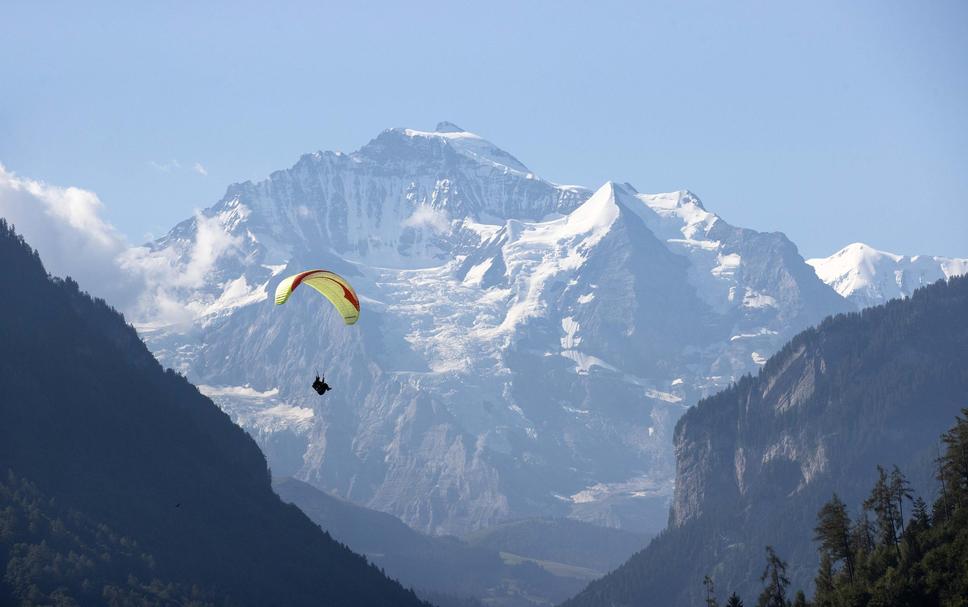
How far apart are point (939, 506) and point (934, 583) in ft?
84.7

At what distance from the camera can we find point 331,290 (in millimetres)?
170375

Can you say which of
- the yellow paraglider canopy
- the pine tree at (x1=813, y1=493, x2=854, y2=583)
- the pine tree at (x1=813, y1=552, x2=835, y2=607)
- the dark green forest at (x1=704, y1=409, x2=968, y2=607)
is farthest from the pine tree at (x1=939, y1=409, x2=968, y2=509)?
the yellow paraglider canopy

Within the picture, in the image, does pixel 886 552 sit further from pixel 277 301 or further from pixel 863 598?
pixel 277 301

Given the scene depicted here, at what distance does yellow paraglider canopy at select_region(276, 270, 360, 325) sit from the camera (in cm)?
16262

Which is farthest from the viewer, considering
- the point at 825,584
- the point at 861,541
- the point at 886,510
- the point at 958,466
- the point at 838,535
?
the point at 861,541

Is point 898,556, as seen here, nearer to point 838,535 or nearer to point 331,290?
point 838,535

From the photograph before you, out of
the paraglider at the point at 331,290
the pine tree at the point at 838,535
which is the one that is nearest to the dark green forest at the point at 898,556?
the pine tree at the point at 838,535

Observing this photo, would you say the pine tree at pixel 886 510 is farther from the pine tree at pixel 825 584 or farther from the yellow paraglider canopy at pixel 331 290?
the yellow paraglider canopy at pixel 331 290

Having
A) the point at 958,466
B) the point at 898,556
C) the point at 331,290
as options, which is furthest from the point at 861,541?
the point at 331,290

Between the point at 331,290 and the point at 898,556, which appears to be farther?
the point at 331,290

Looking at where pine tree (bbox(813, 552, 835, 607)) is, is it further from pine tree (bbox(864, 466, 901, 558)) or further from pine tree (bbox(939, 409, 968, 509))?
pine tree (bbox(939, 409, 968, 509))

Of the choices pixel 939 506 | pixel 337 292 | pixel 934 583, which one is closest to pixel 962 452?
pixel 939 506

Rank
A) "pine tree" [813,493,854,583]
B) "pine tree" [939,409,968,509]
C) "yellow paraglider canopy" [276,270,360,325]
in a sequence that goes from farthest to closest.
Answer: "pine tree" [939,409,968,509]
"pine tree" [813,493,854,583]
"yellow paraglider canopy" [276,270,360,325]

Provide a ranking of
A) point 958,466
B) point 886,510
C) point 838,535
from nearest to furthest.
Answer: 1. point 838,535
2. point 886,510
3. point 958,466
